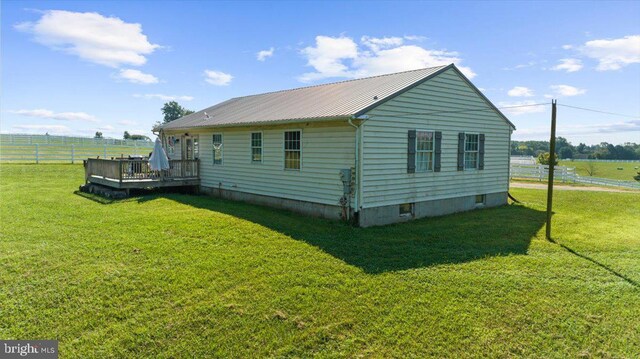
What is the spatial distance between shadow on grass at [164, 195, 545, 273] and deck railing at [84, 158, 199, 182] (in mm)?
3558

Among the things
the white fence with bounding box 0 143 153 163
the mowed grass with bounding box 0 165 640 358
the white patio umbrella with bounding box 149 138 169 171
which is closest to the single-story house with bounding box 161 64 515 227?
the mowed grass with bounding box 0 165 640 358

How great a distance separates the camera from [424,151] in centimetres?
1204

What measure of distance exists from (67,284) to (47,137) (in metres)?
38.9

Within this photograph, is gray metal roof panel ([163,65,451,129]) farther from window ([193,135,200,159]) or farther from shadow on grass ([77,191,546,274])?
shadow on grass ([77,191,546,274])

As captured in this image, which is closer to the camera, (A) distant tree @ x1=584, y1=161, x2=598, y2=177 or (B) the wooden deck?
(B) the wooden deck

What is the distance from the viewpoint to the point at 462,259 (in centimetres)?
779

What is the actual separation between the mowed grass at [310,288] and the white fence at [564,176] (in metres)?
15.8

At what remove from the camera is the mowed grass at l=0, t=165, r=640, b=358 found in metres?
4.85

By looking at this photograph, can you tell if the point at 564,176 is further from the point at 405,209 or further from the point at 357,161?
the point at 357,161

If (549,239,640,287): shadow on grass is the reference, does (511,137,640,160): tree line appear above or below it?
above

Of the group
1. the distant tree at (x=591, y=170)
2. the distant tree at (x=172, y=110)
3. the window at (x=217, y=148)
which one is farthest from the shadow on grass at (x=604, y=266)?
the distant tree at (x=172, y=110)

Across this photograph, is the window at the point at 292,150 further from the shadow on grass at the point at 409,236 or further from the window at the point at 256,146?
the shadow on grass at the point at 409,236

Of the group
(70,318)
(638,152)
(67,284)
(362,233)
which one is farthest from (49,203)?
(638,152)

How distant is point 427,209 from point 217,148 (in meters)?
8.64
